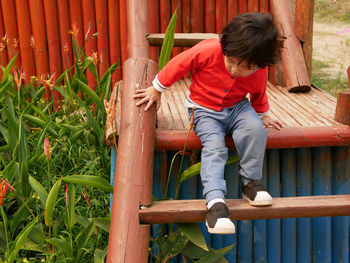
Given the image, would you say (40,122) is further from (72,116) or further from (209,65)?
(209,65)

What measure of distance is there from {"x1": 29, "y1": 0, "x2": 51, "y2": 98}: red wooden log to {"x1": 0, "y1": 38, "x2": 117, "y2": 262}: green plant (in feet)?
0.82

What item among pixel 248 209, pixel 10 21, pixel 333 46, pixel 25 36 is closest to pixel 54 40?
pixel 25 36

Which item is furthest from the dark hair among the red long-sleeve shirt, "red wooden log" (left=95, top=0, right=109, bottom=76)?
"red wooden log" (left=95, top=0, right=109, bottom=76)

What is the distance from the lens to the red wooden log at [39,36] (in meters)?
3.97

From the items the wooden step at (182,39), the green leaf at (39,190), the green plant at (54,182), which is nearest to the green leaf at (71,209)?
the green plant at (54,182)

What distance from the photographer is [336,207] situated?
2117mm

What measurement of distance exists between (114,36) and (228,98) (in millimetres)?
1959

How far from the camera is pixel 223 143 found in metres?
2.22

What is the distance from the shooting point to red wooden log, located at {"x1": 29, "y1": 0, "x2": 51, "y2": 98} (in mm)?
3971

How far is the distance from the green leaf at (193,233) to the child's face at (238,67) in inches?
27.4

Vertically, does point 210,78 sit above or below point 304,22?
below

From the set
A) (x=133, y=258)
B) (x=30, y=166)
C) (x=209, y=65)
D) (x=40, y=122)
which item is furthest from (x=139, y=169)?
(x=40, y=122)

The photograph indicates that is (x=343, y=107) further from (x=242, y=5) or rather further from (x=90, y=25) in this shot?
(x=90, y=25)

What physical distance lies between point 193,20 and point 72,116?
1.32 metres
